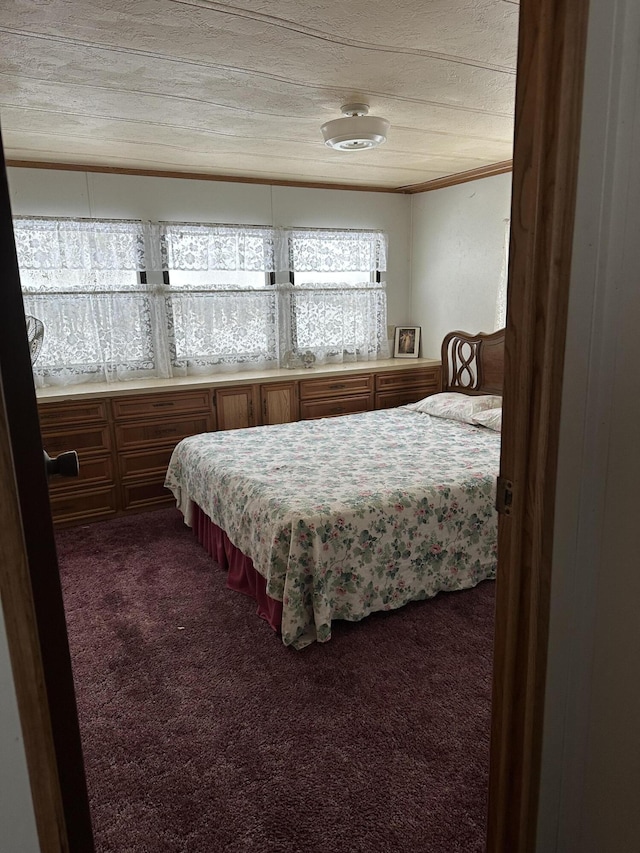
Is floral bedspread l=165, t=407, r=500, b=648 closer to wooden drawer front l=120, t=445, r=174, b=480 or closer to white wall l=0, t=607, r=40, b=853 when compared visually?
wooden drawer front l=120, t=445, r=174, b=480

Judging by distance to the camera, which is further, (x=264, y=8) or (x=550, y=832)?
(x=264, y=8)

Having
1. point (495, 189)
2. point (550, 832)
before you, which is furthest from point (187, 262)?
point (550, 832)

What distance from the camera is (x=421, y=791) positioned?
1685mm

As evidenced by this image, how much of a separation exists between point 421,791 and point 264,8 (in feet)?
7.96

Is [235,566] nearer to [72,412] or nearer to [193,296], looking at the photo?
[72,412]

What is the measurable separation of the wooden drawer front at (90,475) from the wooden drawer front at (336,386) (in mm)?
1566

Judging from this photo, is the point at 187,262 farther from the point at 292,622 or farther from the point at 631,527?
the point at 631,527

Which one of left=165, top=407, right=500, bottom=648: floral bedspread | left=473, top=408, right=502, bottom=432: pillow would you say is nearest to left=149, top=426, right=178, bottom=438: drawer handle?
left=165, top=407, right=500, bottom=648: floral bedspread

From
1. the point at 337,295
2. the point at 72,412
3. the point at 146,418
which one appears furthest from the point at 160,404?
the point at 337,295

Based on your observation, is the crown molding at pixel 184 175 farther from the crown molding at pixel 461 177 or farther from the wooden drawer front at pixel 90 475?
the wooden drawer front at pixel 90 475

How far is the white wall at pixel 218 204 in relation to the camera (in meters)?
3.94

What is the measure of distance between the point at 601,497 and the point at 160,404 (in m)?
3.47

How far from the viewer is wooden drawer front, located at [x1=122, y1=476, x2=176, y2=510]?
403 cm

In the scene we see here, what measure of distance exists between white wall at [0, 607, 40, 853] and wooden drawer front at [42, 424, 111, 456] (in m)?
3.20
